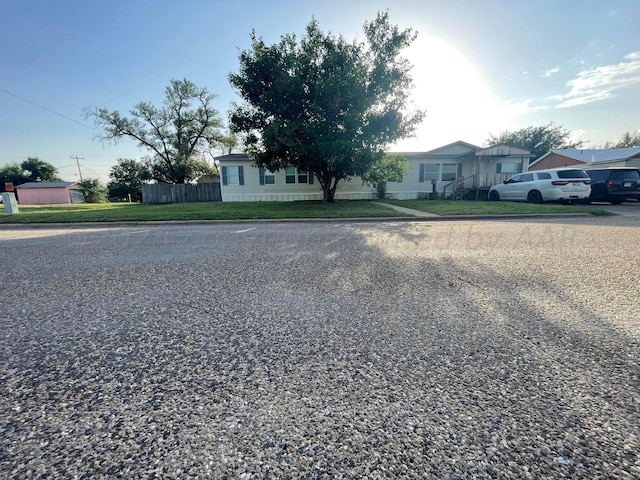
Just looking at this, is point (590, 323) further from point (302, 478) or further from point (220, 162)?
point (220, 162)

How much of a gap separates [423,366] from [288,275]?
2289mm

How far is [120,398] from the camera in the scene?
1.65 m

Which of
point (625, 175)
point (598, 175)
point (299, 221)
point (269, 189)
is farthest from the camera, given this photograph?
point (269, 189)

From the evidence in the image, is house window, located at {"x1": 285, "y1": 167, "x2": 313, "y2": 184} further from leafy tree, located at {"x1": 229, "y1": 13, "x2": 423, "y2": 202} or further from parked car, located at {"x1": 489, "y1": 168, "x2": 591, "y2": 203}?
parked car, located at {"x1": 489, "y1": 168, "x2": 591, "y2": 203}

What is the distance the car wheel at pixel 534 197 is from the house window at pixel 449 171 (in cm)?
698

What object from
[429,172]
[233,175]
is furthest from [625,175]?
[233,175]

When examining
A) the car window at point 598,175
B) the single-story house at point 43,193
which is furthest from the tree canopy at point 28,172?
the car window at point 598,175

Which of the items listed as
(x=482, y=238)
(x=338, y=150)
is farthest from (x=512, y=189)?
(x=482, y=238)

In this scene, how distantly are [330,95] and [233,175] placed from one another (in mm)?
9949

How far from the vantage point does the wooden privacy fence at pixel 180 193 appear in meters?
23.3

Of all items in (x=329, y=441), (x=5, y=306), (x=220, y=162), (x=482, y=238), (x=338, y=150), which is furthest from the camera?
(x=220, y=162)

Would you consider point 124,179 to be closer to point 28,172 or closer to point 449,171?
point 28,172

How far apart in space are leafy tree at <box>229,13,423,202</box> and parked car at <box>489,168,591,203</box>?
601 cm

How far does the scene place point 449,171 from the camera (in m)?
20.8
